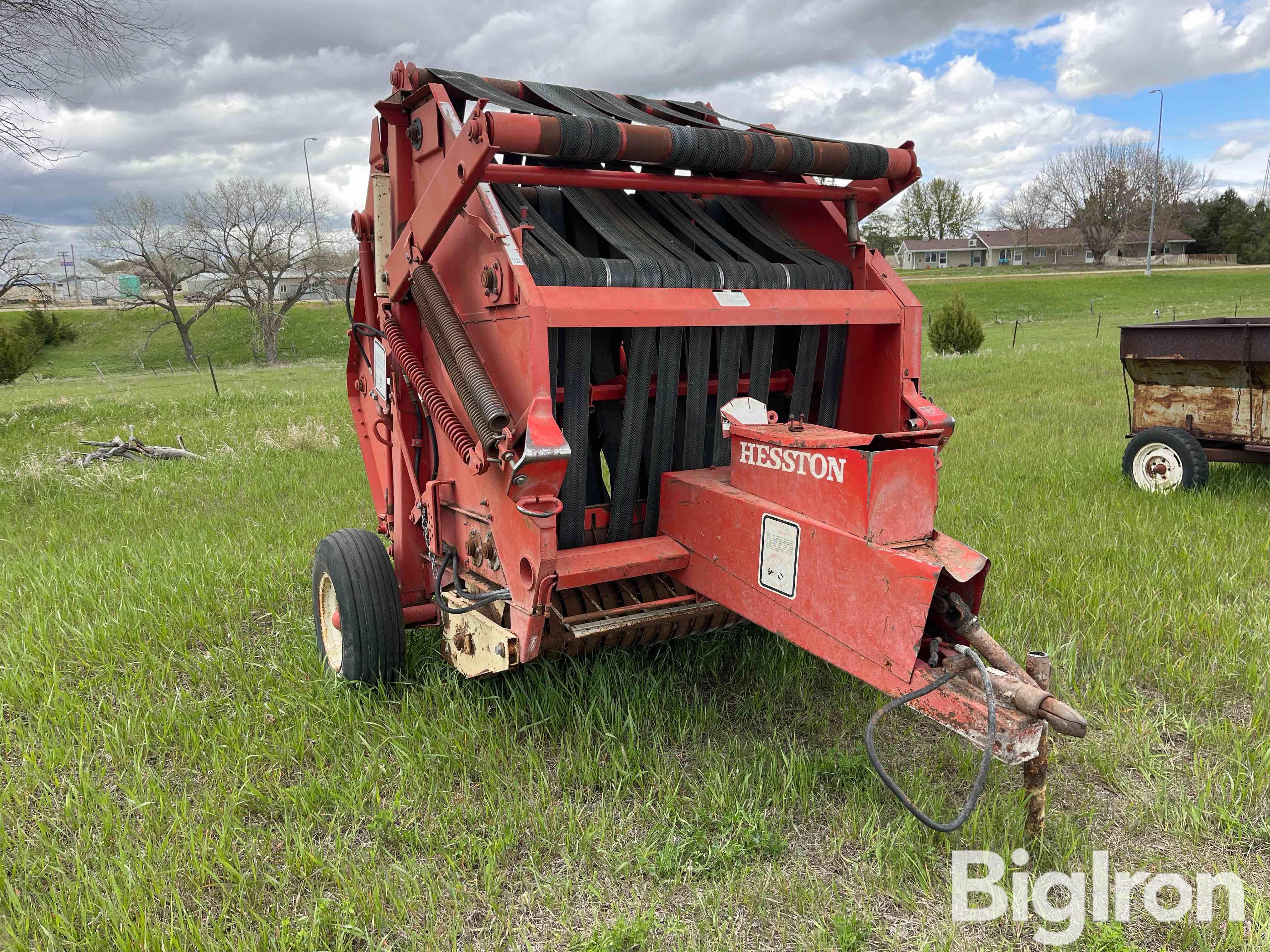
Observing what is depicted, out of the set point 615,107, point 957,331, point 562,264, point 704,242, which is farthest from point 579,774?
point 957,331

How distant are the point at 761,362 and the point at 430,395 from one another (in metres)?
1.38

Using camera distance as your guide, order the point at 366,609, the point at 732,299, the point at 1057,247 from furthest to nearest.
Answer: the point at 1057,247, the point at 366,609, the point at 732,299

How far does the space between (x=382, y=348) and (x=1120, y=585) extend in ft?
13.6

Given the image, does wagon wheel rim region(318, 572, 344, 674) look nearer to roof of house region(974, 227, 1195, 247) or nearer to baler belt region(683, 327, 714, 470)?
baler belt region(683, 327, 714, 470)

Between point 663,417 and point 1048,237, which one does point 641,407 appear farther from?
point 1048,237

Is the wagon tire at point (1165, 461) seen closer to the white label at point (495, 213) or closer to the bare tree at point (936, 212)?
the white label at point (495, 213)

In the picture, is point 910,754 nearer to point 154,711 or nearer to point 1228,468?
point 154,711

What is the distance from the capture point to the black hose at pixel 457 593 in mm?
3271

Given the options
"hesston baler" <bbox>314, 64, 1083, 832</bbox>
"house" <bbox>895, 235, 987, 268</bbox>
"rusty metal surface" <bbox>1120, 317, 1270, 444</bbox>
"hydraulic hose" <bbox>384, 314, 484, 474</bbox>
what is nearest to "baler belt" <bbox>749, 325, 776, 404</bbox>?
"hesston baler" <bbox>314, 64, 1083, 832</bbox>

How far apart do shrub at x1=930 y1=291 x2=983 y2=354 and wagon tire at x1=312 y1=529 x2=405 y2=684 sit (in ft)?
71.1

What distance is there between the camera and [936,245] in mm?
92562

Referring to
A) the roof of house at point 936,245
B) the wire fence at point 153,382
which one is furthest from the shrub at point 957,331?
the roof of house at point 936,245

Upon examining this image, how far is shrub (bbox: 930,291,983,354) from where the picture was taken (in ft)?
76.1

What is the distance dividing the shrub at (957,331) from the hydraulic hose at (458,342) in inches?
852
